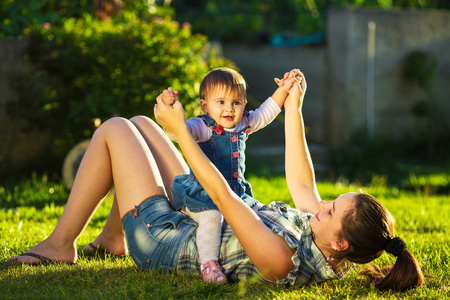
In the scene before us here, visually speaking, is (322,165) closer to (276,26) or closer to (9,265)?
(276,26)

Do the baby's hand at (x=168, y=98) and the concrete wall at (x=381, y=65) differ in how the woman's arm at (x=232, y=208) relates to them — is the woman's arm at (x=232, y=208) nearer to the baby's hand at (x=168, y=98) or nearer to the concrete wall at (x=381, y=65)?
the baby's hand at (x=168, y=98)

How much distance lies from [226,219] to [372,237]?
0.59 metres

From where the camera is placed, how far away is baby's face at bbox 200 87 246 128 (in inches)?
103

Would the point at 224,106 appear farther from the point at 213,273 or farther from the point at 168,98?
the point at 213,273

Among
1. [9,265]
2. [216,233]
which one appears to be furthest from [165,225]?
[9,265]

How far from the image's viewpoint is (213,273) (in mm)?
2514

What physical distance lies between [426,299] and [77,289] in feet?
4.94

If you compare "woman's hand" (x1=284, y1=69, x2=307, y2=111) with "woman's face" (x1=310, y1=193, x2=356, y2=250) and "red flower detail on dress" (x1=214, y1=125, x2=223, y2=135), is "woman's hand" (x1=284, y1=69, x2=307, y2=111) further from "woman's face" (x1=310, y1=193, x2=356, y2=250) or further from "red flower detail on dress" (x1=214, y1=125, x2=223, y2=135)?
"woman's face" (x1=310, y1=193, x2=356, y2=250)

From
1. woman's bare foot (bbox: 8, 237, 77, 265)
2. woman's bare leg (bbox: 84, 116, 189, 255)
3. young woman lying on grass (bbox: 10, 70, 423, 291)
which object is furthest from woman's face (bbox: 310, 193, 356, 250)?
woman's bare foot (bbox: 8, 237, 77, 265)

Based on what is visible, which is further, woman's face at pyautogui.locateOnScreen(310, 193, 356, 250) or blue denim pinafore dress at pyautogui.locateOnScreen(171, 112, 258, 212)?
blue denim pinafore dress at pyautogui.locateOnScreen(171, 112, 258, 212)

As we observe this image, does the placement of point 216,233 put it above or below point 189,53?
below

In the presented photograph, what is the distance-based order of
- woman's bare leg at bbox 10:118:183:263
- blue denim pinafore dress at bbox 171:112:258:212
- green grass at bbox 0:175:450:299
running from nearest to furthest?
green grass at bbox 0:175:450:299 < blue denim pinafore dress at bbox 171:112:258:212 < woman's bare leg at bbox 10:118:183:263

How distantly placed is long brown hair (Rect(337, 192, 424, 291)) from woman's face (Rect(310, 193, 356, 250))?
0.03 meters

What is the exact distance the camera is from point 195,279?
8.53 ft
